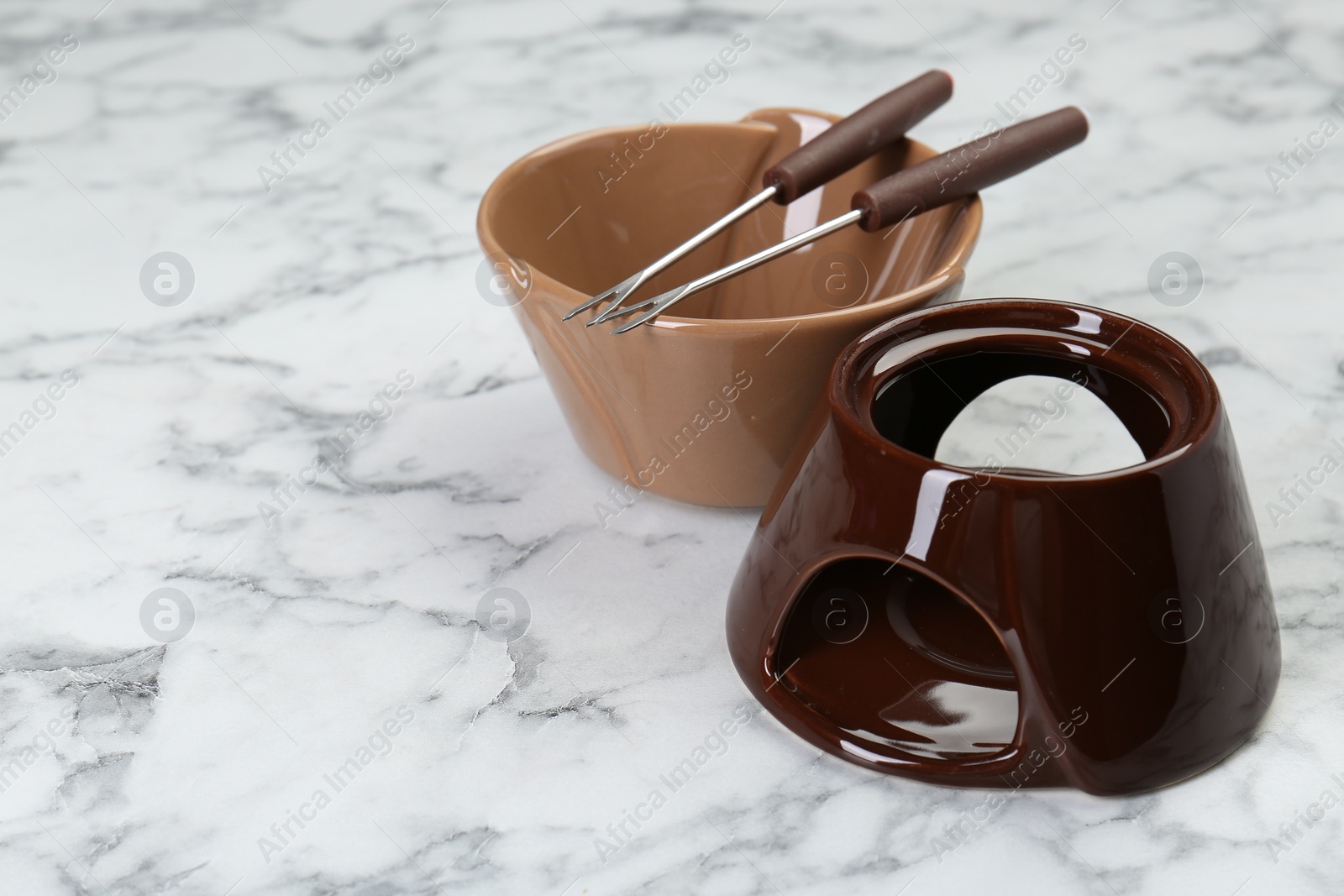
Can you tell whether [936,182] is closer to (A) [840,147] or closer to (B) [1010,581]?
(A) [840,147]

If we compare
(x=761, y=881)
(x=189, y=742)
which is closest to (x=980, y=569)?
(x=761, y=881)

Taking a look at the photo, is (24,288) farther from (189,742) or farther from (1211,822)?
(1211,822)

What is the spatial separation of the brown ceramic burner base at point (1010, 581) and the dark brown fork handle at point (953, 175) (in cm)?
12

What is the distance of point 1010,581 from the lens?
2.09 feet

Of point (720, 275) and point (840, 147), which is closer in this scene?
point (720, 275)

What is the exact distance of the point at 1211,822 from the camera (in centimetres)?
70

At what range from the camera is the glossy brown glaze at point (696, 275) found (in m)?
0.78

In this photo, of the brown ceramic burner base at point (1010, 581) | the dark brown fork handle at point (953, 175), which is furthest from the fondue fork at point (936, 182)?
the brown ceramic burner base at point (1010, 581)

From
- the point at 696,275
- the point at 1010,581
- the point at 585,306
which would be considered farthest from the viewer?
the point at 696,275

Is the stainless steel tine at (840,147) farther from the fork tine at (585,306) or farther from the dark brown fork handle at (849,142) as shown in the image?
the fork tine at (585,306)

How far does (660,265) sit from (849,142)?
18 cm

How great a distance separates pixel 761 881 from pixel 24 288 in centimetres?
87

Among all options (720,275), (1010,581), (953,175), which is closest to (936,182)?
(953,175)

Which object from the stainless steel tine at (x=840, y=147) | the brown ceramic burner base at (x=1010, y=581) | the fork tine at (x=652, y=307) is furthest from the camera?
the stainless steel tine at (x=840, y=147)
